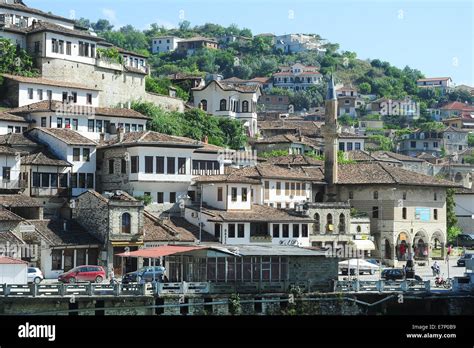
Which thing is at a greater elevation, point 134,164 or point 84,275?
point 134,164

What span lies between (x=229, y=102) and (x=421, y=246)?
30.3 m

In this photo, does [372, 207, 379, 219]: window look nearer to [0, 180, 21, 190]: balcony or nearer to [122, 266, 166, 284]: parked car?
[122, 266, 166, 284]: parked car

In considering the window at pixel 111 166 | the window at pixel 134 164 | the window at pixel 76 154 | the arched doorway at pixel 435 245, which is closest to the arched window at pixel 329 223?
the arched doorway at pixel 435 245

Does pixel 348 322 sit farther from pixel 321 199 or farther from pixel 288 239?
pixel 321 199

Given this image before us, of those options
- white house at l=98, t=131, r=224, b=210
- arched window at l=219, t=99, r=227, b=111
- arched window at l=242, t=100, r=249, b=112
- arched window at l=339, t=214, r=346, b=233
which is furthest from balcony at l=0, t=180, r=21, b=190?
arched window at l=242, t=100, r=249, b=112

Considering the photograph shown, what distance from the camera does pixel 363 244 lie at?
76.7 m

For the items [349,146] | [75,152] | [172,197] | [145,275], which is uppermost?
[349,146]

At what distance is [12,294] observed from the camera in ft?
164

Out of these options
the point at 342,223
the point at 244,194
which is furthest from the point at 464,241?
the point at 244,194

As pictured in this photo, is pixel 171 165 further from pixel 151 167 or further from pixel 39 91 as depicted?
pixel 39 91

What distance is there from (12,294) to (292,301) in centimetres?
1384

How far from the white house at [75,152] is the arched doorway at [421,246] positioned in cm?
2433

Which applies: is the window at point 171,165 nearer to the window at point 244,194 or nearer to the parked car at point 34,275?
the window at point 244,194

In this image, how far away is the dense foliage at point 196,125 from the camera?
8900 cm
